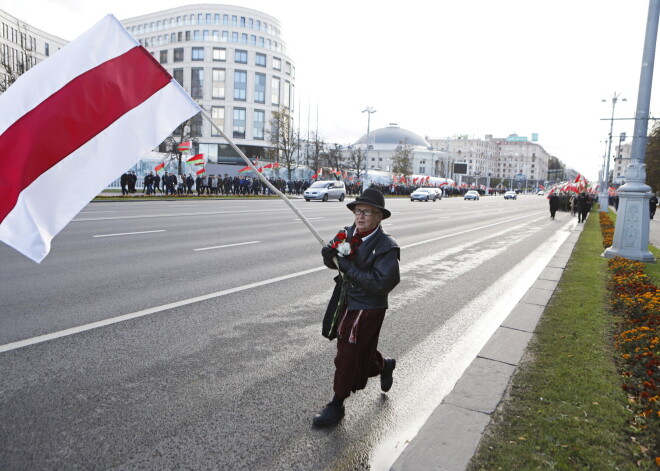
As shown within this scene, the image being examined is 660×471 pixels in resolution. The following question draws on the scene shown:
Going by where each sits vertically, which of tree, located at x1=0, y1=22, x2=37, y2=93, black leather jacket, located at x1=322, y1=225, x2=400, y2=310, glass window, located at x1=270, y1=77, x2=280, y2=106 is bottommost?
black leather jacket, located at x1=322, y1=225, x2=400, y2=310

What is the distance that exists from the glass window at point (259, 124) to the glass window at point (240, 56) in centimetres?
815

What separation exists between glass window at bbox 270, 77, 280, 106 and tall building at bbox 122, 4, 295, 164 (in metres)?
0.24

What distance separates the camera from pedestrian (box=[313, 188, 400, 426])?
326 centimetres

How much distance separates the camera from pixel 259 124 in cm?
7962

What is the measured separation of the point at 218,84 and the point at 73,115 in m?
80.0

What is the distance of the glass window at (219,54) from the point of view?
7744cm

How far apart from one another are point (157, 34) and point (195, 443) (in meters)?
89.9

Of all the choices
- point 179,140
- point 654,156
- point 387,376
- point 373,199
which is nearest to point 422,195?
point 179,140

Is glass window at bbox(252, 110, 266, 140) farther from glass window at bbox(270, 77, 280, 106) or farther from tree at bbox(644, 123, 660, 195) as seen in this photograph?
tree at bbox(644, 123, 660, 195)

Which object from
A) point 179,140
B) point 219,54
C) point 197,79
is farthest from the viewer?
point 197,79

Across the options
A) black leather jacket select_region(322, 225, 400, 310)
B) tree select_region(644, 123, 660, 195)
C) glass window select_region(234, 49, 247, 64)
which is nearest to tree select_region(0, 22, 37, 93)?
black leather jacket select_region(322, 225, 400, 310)

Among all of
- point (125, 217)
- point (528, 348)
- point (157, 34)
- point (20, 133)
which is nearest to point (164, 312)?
point (20, 133)

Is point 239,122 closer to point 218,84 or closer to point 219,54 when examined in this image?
point 218,84

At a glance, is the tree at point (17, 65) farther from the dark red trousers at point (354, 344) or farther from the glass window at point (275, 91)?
the glass window at point (275, 91)
